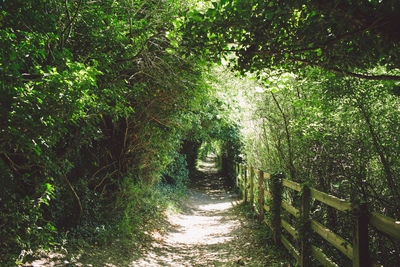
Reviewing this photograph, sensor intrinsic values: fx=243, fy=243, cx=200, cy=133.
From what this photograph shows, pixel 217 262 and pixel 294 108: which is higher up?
pixel 294 108

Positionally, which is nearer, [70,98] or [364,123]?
[70,98]

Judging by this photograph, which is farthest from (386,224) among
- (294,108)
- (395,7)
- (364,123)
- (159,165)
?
(159,165)

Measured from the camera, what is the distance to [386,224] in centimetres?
235

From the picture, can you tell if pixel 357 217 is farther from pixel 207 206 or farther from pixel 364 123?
pixel 207 206

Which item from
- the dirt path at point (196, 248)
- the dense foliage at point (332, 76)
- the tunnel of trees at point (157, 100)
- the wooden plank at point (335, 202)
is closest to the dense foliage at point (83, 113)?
the tunnel of trees at point (157, 100)

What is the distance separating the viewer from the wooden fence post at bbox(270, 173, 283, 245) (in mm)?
5660

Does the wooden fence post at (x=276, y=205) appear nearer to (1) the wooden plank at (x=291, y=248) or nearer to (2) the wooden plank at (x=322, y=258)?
(1) the wooden plank at (x=291, y=248)

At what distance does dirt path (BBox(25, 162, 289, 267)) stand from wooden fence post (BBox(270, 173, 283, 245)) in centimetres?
41

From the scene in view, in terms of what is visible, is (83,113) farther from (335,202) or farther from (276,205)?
(276,205)

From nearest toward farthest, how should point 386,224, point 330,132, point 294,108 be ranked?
point 386,224, point 330,132, point 294,108

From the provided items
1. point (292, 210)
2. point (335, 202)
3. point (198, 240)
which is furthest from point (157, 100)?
point (335, 202)

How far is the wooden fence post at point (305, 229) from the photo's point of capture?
13.1 ft

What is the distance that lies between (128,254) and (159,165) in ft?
12.9

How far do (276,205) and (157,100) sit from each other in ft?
14.9
